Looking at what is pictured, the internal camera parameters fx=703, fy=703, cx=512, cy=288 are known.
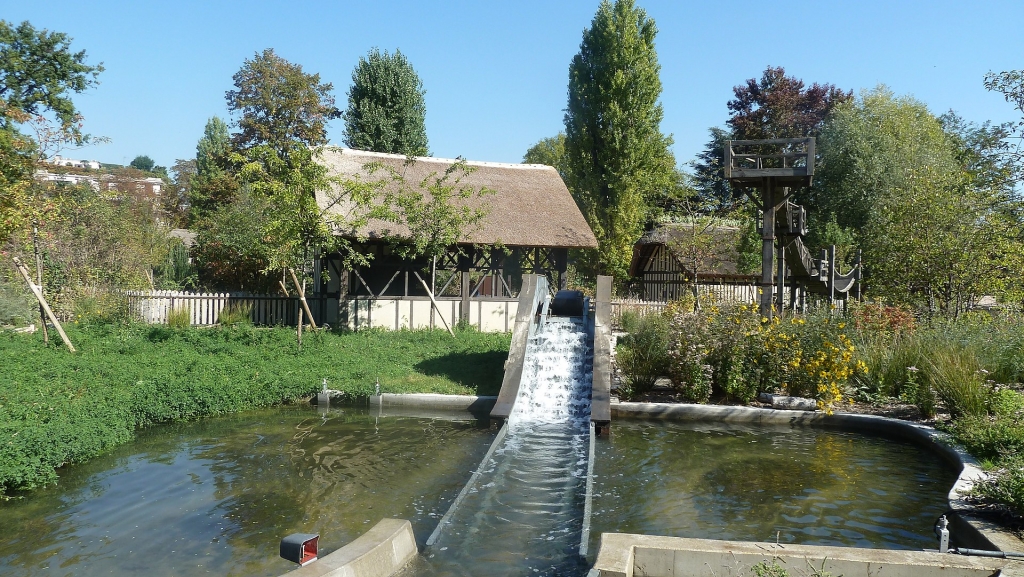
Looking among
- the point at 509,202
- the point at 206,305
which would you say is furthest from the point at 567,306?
the point at 206,305

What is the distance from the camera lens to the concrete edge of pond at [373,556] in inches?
189

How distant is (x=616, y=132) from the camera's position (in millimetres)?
31891

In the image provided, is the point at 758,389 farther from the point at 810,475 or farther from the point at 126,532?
the point at 126,532

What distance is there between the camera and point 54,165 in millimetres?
15336

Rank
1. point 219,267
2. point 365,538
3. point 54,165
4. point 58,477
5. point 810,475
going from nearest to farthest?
1. point 365,538
2. point 58,477
3. point 810,475
4. point 54,165
5. point 219,267

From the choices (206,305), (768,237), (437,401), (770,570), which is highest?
(768,237)

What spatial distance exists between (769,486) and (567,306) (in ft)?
32.3

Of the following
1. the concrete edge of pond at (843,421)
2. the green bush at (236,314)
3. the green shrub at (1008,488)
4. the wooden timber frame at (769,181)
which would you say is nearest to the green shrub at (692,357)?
the concrete edge of pond at (843,421)

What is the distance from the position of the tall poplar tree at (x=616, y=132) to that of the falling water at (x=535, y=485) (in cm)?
1830

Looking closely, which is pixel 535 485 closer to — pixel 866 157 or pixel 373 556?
pixel 373 556

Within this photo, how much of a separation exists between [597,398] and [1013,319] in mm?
10767

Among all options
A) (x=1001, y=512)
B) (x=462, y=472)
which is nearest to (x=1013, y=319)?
(x=1001, y=512)

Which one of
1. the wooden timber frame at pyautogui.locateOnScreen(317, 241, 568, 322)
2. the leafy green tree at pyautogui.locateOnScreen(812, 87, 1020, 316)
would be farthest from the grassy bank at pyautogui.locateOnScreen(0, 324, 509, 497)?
the leafy green tree at pyautogui.locateOnScreen(812, 87, 1020, 316)

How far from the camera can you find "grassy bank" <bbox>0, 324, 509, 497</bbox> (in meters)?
8.57
